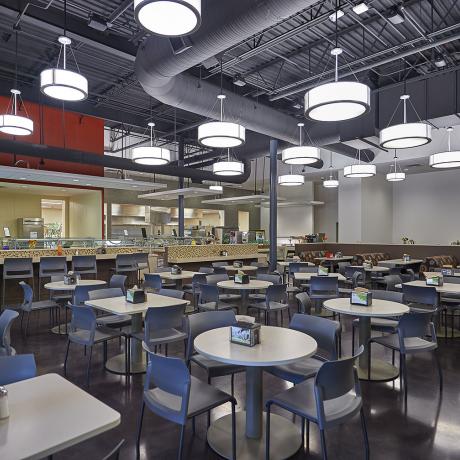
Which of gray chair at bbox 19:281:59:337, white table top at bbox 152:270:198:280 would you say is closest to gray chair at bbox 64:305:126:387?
gray chair at bbox 19:281:59:337

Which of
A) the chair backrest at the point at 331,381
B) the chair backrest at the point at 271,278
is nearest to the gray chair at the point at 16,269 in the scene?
the chair backrest at the point at 271,278

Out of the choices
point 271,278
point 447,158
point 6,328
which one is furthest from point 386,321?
point 6,328

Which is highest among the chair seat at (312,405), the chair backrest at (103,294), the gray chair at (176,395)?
the chair backrest at (103,294)

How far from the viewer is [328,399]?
1936 mm

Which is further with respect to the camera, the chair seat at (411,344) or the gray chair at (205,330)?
the chair seat at (411,344)

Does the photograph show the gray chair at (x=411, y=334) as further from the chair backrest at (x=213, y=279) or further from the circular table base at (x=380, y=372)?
the chair backrest at (x=213, y=279)

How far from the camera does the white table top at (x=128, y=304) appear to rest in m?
3.28

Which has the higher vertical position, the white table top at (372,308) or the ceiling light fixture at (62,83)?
the ceiling light fixture at (62,83)

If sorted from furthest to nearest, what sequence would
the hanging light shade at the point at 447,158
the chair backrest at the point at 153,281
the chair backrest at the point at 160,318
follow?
the hanging light shade at the point at 447,158, the chair backrest at the point at 153,281, the chair backrest at the point at 160,318

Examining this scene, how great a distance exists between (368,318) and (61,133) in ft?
25.8

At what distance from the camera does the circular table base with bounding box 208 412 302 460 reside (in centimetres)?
230

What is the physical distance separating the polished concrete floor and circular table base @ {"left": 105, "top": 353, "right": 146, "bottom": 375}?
8 centimetres

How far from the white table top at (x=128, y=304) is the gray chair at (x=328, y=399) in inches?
60.7

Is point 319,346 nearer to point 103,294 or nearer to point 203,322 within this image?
point 203,322
